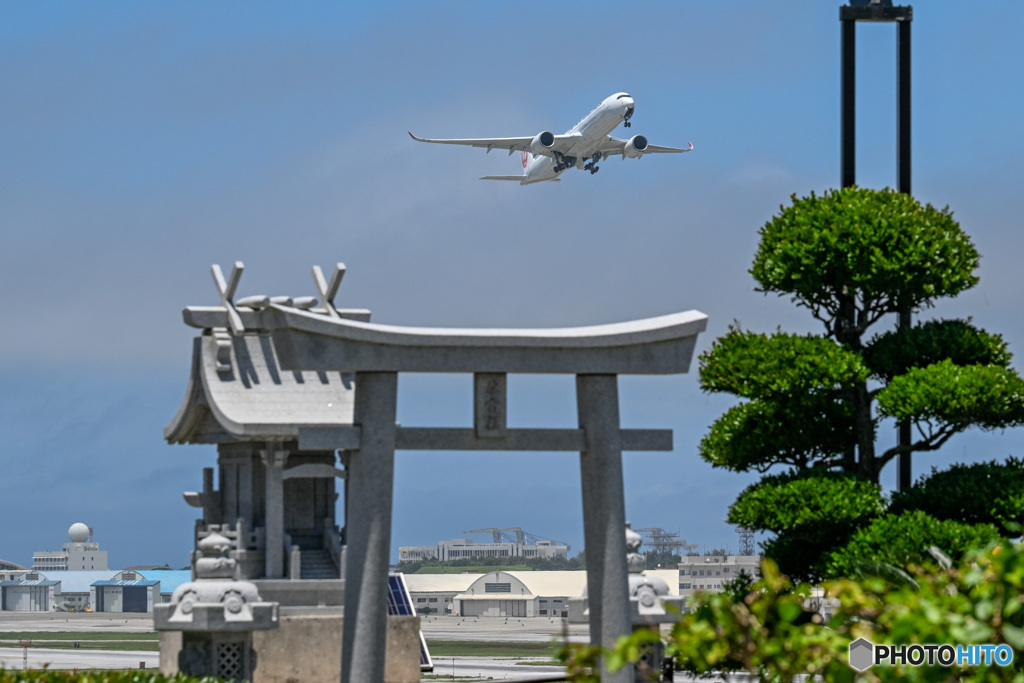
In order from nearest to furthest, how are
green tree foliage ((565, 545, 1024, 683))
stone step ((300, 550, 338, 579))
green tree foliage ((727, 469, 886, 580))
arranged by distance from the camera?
green tree foliage ((565, 545, 1024, 683)), green tree foliage ((727, 469, 886, 580)), stone step ((300, 550, 338, 579))

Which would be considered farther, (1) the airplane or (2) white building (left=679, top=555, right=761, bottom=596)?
(2) white building (left=679, top=555, right=761, bottom=596)

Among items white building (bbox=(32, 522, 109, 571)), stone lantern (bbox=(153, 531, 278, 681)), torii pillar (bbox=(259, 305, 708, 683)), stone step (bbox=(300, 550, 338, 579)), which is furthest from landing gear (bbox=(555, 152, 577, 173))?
white building (bbox=(32, 522, 109, 571))

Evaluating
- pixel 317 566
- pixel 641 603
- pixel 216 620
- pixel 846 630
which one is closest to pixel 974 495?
pixel 641 603

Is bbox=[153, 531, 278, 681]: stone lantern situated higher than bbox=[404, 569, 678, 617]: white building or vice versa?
bbox=[153, 531, 278, 681]: stone lantern

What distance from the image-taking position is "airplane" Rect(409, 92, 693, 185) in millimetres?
54281

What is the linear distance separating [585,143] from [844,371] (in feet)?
113

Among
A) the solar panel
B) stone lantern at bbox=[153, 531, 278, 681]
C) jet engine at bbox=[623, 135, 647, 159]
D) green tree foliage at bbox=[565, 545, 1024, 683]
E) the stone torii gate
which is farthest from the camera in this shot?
jet engine at bbox=[623, 135, 647, 159]

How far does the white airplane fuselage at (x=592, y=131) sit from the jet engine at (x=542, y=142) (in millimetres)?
1200

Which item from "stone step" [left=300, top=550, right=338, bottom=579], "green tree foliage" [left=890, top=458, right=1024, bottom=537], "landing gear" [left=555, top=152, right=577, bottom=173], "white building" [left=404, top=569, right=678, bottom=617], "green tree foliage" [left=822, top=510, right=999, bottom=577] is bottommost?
"white building" [left=404, top=569, right=678, bottom=617]

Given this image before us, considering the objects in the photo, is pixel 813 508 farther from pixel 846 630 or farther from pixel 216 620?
pixel 846 630

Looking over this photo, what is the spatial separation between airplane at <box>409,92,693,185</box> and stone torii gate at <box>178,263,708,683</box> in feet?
116

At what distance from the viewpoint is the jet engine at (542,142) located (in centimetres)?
5647

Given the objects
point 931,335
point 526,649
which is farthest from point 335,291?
point 526,649

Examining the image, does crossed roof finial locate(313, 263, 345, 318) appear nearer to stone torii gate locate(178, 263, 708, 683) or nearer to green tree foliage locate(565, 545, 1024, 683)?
stone torii gate locate(178, 263, 708, 683)
